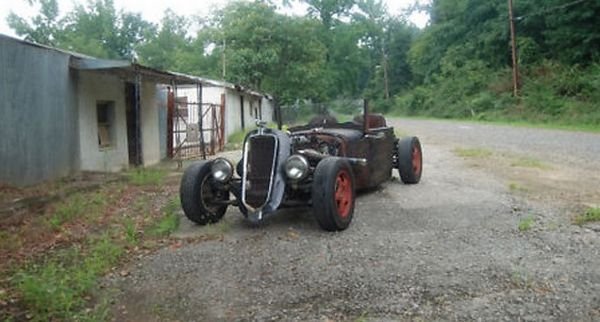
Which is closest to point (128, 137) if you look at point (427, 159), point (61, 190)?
point (61, 190)


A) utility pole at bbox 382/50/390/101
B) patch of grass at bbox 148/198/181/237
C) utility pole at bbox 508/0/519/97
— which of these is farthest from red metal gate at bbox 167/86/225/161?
utility pole at bbox 382/50/390/101

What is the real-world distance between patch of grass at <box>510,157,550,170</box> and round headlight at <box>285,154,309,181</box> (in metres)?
6.32

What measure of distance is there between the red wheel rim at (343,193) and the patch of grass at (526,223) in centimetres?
179

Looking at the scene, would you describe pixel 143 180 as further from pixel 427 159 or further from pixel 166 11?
pixel 166 11

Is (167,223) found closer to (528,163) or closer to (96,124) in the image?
(96,124)

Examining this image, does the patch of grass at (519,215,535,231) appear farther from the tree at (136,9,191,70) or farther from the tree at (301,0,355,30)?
the tree at (136,9,191,70)

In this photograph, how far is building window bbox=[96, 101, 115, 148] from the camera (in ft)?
41.2

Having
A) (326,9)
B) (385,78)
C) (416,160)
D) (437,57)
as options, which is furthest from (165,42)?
(416,160)

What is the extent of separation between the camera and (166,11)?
267 ft

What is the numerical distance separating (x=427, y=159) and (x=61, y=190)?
751 centimetres

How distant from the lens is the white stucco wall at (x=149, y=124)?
48.1ft

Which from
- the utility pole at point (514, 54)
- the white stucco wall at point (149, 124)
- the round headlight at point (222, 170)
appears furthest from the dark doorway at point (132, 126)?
the utility pole at point (514, 54)

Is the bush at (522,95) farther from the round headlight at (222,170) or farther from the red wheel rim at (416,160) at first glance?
the round headlight at (222,170)

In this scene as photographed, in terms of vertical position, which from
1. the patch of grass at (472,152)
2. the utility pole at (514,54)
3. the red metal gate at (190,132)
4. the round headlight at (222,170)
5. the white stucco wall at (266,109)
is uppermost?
the utility pole at (514,54)
